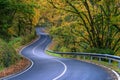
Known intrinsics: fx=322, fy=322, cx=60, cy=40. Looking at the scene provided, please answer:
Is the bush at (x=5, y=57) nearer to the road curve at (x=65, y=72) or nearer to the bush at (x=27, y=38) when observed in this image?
the road curve at (x=65, y=72)

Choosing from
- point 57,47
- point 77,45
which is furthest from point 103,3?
point 57,47

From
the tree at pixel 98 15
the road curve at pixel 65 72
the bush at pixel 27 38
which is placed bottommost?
the bush at pixel 27 38

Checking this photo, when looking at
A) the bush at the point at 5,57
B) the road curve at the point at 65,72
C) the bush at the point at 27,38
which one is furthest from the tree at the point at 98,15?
the bush at the point at 27,38

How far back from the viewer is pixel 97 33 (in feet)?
134

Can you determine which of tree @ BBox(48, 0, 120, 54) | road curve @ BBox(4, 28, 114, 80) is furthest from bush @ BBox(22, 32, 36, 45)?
road curve @ BBox(4, 28, 114, 80)

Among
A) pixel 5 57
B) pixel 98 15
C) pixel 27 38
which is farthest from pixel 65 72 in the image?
pixel 27 38

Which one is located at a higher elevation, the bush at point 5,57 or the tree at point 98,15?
the tree at point 98,15

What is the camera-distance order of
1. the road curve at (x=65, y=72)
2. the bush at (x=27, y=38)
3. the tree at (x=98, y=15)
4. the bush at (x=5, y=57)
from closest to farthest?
the road curve at (x=65, y=72)
the bush at (x=5, y=57)
the tree at (x=98, y=15)
the bush at (x=27, y=38)

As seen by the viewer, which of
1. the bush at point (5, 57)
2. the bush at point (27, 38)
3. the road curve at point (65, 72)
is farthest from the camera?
the bush at point (27, 38)

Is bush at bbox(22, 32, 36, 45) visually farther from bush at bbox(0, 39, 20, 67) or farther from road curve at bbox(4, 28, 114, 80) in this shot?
road curve at bbox(4, 28, 114, 80)

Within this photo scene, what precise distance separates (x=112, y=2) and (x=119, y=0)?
1338 mm

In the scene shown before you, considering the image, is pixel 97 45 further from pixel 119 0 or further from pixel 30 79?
pixel 30 79

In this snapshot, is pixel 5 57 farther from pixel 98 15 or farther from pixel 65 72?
pixel 98 15

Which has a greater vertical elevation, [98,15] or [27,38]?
[98,15]
